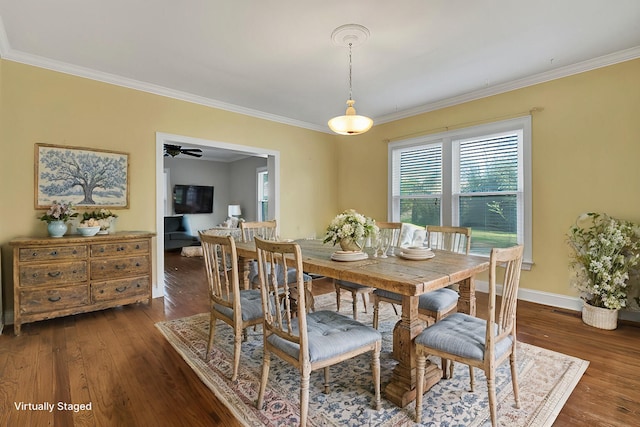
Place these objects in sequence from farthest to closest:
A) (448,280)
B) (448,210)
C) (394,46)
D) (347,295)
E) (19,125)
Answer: (448,210)
(347,295)
(19,125)
(394,46)
(448,280)

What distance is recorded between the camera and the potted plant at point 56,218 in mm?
3098

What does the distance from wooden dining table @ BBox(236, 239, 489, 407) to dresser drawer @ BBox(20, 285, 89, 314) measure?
8.28 ft

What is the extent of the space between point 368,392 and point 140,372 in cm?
158

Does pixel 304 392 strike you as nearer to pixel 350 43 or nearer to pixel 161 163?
pixel 350 43

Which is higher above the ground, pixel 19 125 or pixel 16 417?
pixel 19 125

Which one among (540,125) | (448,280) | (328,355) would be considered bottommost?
(328,355)

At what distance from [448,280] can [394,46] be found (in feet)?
7.35

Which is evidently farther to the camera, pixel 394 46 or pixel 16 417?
pixel 394 46

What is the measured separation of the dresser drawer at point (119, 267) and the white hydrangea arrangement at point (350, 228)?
2.42 meters

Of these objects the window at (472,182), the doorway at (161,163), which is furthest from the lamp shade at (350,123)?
the doorway at (161,163)

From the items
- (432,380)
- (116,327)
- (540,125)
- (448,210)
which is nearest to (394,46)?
(540,125)

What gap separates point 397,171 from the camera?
5152 millimetres

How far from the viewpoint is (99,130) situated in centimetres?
355

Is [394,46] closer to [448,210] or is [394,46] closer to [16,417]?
[448,210]
